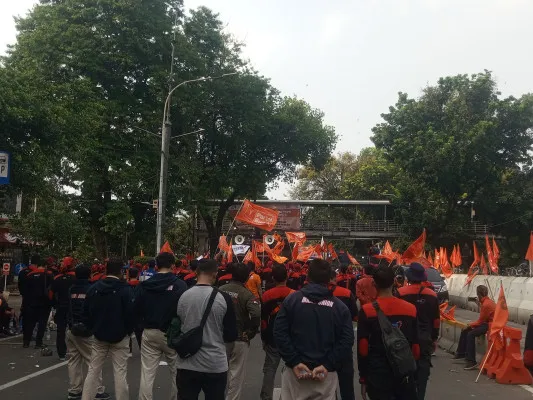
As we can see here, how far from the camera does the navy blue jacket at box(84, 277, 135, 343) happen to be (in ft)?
23.3

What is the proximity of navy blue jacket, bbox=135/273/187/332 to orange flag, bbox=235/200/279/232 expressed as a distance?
1484 centimetres

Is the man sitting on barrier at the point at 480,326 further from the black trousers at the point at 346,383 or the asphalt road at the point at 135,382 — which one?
the black trousers at the point at 346,383

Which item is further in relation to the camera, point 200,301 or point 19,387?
point 19,387

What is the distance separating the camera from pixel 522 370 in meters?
9.97

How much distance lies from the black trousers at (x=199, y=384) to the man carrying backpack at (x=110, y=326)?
1.98 metres

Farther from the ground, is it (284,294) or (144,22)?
(144,22)

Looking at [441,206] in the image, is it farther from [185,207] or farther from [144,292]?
[144,292]

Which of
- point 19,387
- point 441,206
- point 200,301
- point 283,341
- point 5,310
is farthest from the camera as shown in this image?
point 441,206

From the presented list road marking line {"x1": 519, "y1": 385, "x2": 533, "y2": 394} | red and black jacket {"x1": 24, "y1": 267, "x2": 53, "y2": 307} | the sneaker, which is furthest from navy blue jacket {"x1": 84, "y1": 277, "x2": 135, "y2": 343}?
the sneaker

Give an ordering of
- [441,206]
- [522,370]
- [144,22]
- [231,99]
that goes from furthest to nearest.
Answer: [441,206] < [231,99] < [144,22] < [522,370]

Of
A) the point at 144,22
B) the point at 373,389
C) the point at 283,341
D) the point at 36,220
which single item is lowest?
the point at 373,389

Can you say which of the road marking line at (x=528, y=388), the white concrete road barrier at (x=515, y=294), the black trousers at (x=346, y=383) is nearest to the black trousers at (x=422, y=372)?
the black trousers at (x=346, y=383)

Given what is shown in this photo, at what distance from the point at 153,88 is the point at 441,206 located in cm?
2403

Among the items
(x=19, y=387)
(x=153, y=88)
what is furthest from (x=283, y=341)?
(x=153, y=88)
